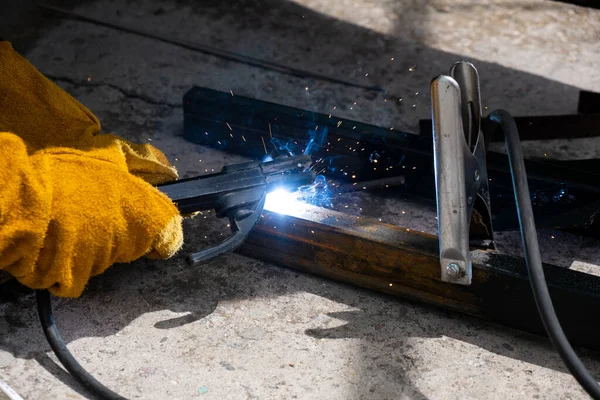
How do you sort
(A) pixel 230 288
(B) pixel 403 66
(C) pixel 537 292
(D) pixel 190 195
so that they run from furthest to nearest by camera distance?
1. (B) pixel 403 66
2. (A) pixel 230 288
3. (D) pixel 190 195
4. (C) pixel 537 292

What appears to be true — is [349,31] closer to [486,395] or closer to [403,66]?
[403,66]

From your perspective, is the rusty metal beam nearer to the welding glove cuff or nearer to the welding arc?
the welding glove cuff

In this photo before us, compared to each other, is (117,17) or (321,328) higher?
(117,17)

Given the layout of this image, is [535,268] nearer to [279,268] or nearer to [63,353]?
[279,268]

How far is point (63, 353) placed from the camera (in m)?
2.10

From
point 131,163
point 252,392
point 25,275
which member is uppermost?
point 131,163

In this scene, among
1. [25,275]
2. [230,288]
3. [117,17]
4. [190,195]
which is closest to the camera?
[25,275]

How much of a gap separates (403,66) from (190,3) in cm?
114

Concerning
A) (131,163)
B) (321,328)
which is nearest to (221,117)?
(131,163)

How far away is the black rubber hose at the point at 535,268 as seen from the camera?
5.90 feet

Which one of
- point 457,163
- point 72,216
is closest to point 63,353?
point 72,216

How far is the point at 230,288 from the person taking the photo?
2.46m

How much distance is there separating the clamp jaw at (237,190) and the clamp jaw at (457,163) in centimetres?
50

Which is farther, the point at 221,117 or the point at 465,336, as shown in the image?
the point at 221,117
